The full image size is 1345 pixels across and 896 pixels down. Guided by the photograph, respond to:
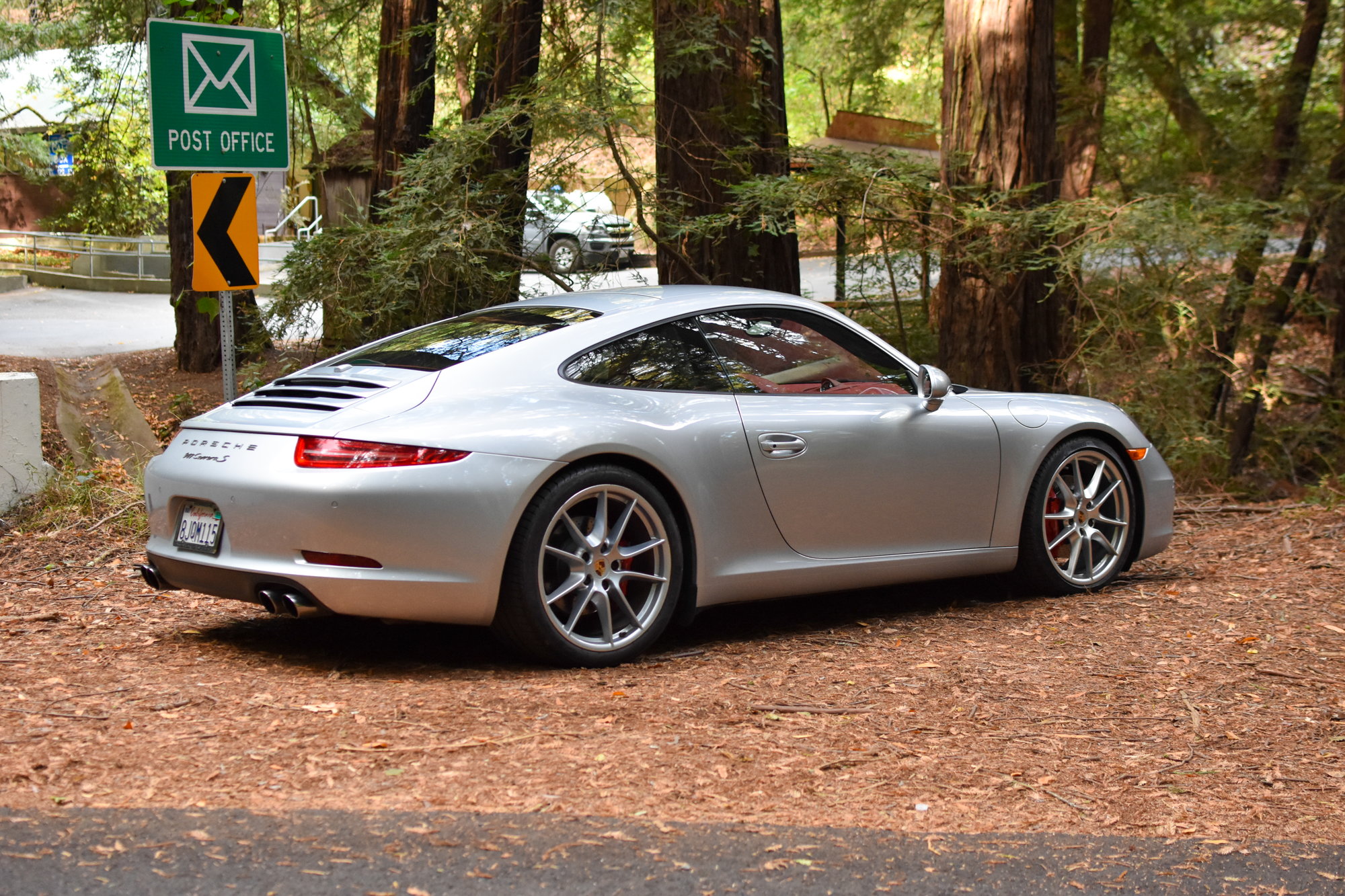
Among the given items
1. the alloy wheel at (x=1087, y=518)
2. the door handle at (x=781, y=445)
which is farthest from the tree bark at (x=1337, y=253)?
the door handle at (x=781, y=445)

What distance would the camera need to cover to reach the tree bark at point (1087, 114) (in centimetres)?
1599

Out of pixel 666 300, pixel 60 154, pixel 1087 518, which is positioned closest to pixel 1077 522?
pixel 1087 518

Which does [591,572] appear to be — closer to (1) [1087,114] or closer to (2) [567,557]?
(2) [567,557]

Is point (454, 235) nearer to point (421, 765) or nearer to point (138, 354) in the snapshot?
point (421, 765)

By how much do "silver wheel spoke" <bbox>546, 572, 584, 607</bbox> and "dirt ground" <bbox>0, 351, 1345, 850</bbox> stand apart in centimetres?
28

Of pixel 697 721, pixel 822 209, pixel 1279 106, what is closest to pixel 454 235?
pixel 822 209

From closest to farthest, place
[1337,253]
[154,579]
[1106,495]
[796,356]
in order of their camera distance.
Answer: [154,579] → [796,356] → [1106,495] → [1337,253]

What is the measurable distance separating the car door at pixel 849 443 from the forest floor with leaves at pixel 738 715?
1.45ft

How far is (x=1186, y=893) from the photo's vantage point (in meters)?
3.20

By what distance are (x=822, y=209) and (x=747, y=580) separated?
4.48m

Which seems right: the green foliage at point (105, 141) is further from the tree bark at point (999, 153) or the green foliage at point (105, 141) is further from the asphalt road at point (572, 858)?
the asphalt road at point (572, 858)

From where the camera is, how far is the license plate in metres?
4.82

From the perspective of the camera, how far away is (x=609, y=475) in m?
4.89

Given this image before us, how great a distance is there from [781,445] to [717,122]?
16.8 feet
